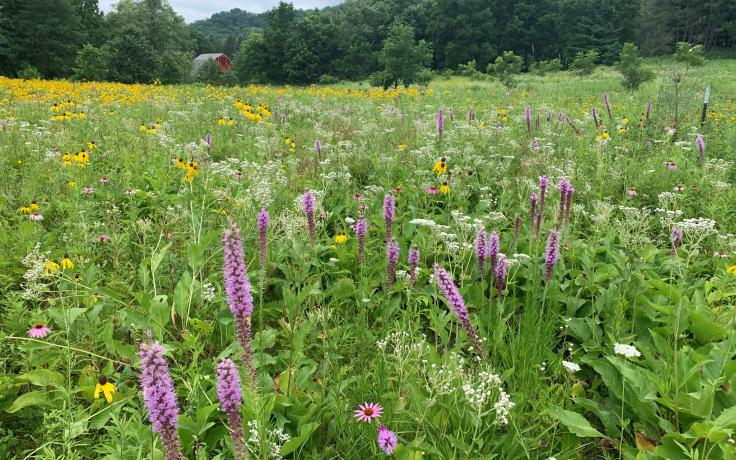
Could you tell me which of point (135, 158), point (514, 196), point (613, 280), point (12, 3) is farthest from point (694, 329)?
point (12, 3)

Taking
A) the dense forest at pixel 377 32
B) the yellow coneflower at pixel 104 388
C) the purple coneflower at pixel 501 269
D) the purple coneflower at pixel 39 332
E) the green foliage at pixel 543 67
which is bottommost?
the yellow coneflower at pixel 104 388

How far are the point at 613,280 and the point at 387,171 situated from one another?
9.16ft

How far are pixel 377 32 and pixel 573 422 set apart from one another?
8525 centimetres

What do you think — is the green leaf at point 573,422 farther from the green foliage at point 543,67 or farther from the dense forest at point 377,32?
the dense forest at point 377,32

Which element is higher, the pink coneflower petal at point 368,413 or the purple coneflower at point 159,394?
the purple coneflower at point 159,394

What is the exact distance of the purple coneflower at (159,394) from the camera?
119cm

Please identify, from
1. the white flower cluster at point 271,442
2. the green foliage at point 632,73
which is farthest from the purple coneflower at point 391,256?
the green foliage at point 632,73

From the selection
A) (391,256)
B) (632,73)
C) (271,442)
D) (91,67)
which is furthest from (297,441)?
(91,67)

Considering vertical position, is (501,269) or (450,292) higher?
(450,292)

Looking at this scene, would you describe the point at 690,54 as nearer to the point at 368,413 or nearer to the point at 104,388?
the point at 368,413

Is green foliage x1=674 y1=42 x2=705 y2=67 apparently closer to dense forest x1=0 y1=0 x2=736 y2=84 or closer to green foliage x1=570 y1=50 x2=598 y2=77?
green foliage x1=570 y1=50 x2=598 y2=77

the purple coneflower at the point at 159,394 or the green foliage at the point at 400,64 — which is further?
the green foliage at the point at 400,64

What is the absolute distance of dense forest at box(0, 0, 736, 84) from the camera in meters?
45.1

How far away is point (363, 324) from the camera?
241cm
